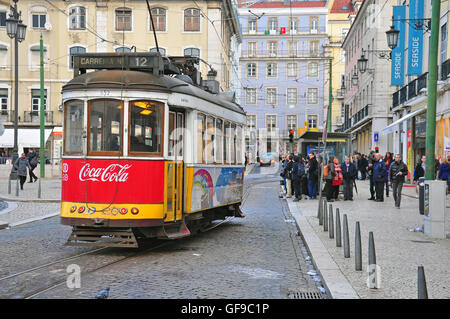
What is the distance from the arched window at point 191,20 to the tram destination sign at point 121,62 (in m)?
36.8

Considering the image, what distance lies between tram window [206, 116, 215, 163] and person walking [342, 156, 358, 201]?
33.2 feet

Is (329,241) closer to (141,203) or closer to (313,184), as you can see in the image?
(141,203)

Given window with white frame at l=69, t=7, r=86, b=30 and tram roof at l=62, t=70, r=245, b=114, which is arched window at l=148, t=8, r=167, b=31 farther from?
tram roof at l=62, t=70, r=245, b=114

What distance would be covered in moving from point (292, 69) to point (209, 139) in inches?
2901

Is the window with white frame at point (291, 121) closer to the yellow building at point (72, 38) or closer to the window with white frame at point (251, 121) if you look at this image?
the window with white frame at point (251, 121)

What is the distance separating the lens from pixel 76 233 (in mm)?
9430

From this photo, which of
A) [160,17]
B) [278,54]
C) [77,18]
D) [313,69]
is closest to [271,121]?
[313,69]

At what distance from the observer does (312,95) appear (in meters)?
83.1

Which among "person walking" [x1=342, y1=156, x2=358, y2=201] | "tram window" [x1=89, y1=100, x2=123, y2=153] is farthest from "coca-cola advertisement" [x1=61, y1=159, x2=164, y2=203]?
"person walking" [x1=342, y1=156, x2=358, y2=201]

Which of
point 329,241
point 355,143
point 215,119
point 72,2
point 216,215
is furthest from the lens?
point 355,143

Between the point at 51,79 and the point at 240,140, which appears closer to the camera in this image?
the point at 240,140

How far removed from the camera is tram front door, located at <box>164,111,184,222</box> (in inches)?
382

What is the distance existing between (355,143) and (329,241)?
49.8 meters
